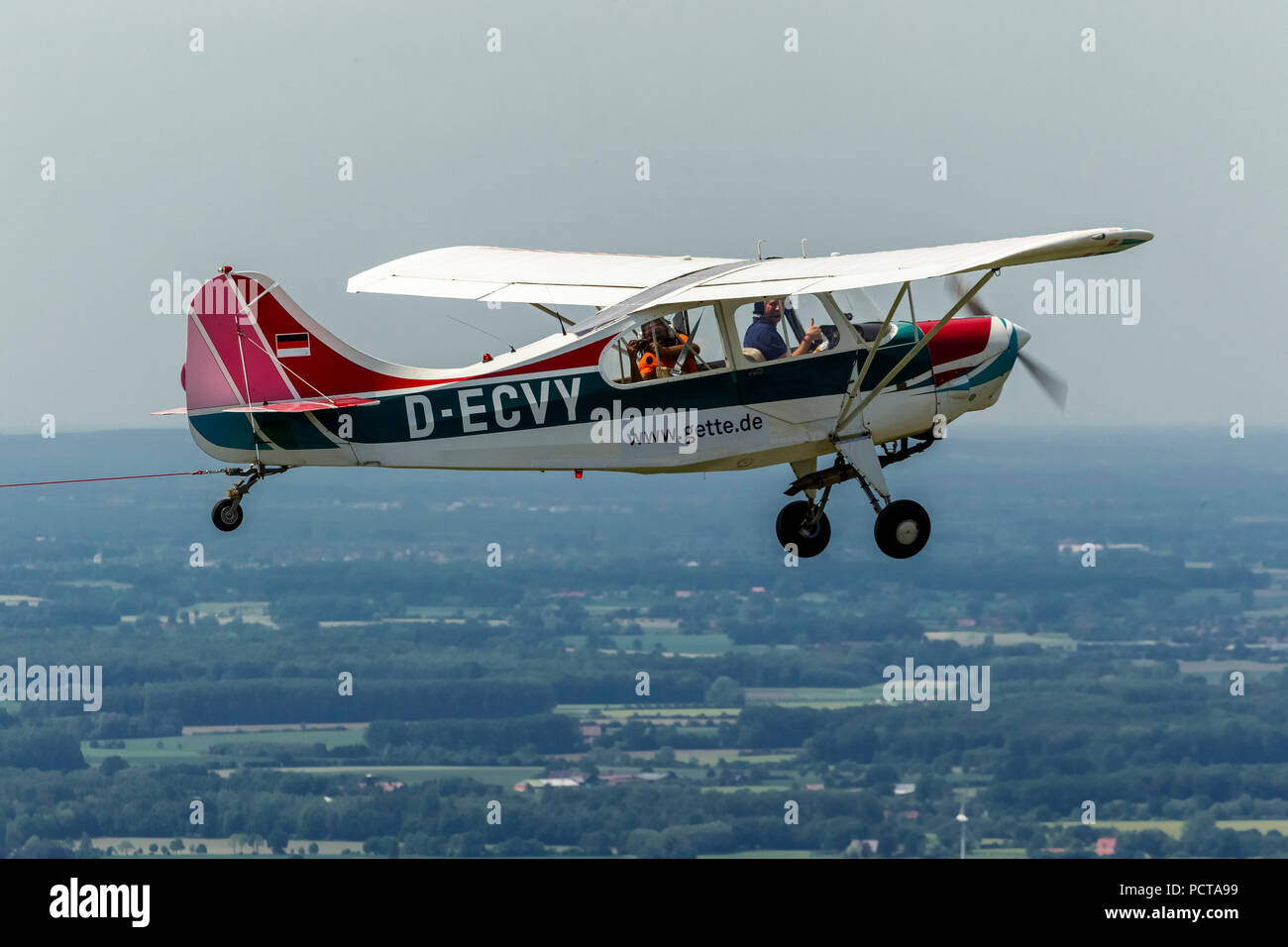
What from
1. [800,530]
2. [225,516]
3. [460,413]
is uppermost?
[460,413]

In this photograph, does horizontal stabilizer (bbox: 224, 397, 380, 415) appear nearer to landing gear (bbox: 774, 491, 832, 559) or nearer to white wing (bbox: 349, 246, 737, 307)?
white wing (bbox: 349, 246, 737, 307)

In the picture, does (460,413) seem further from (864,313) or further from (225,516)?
(864,313)

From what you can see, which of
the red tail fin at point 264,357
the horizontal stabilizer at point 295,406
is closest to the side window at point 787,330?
the red tail fin at point 264,357

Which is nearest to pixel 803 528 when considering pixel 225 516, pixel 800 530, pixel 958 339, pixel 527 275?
pixel 800 530

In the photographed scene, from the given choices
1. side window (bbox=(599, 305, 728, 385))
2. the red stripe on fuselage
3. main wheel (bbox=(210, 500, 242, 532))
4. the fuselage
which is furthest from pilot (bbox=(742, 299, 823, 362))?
main wheel (bbox=(210, 500, 242, 532))

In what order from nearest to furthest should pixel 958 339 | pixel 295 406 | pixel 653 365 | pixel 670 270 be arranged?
pixel 295 406, pixel 653 365, pixel 958 339, pixel 670 270

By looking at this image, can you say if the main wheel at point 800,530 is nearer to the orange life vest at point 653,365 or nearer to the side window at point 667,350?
the side window at point 667,350
